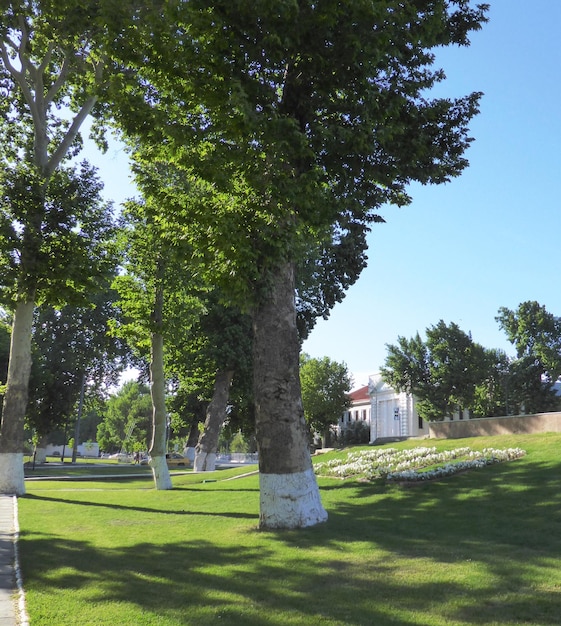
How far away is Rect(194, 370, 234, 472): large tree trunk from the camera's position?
1176 inches

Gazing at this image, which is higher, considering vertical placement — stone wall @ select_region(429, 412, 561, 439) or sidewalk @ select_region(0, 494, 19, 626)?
stone wall @ select_region(429, 412, 561, 439)

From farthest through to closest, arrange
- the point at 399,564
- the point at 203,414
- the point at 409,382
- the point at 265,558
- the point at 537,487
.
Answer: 1. the point at 409,382
2. the point at 203,414
3. the point at 537,487
4. the point at 265,558
5. the point at 399,564

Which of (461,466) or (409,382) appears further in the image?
(409,382)

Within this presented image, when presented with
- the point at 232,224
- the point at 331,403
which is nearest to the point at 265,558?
the point at 232,224

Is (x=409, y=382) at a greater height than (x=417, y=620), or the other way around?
(x=409, y=382)

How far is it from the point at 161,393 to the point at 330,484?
661 cm

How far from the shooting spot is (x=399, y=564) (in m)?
7.38

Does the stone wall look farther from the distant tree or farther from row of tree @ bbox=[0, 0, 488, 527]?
the distant tree

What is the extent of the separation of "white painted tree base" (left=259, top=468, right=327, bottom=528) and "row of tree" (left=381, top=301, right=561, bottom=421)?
3733 cm

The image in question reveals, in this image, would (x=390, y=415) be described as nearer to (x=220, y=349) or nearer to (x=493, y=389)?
(x=493, y=389)

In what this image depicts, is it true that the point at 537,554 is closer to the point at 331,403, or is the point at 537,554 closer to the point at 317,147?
the point at 317,147

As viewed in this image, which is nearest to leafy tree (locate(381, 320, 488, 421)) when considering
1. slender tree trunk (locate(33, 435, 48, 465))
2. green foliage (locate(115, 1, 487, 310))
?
slender tree trunk (locate(33, 435, 48, 465))

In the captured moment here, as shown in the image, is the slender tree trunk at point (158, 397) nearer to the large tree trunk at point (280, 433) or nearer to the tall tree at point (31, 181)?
the tall tree at point (31, 181)

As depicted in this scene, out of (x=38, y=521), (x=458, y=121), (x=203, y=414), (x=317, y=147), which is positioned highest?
(x=458, y=121)
